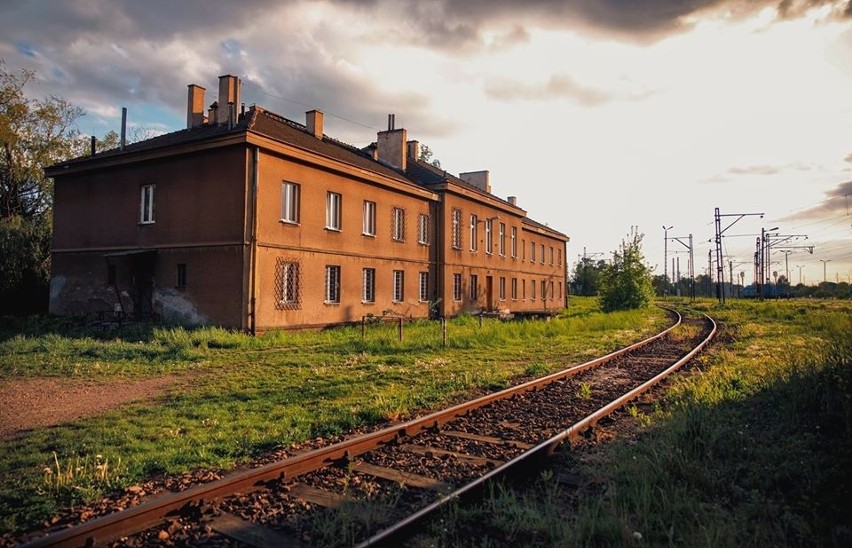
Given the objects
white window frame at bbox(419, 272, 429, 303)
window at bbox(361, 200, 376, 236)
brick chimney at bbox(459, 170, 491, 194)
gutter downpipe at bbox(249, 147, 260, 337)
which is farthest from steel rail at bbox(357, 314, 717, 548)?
brick chimney at bbox(459, 170, 491, 194)

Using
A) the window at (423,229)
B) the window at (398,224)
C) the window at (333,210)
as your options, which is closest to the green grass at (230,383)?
the window at (333,210)

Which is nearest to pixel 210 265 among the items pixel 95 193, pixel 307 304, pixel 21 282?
pixel 307 304

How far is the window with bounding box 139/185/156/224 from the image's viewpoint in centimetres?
2034

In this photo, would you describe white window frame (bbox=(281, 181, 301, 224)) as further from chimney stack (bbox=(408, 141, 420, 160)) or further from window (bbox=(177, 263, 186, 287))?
chimney stack (bbox=(408, 141, 420, 160))

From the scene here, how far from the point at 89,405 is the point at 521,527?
7.18 m

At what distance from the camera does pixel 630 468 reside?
5004 mm

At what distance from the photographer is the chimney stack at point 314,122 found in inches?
1003

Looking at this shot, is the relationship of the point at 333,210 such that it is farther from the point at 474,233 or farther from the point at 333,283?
the point at 474,233

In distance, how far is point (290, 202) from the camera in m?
19.9

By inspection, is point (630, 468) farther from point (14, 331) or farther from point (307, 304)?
point (14, 331)

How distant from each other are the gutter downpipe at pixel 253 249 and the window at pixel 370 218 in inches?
247

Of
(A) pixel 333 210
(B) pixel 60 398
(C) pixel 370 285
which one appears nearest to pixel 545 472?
(B) pixel 60 398

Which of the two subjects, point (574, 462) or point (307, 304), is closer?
point (574, 462)

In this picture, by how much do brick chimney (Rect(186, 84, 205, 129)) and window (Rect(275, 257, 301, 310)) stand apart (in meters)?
9.13
